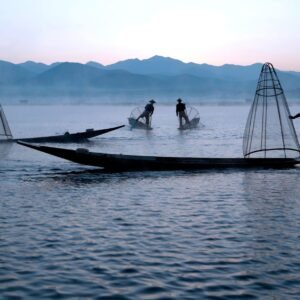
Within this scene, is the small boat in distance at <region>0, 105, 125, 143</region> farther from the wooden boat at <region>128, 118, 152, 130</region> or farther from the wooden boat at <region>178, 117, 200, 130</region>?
the wooden boat at <region>178, 117, 200, 130</region>

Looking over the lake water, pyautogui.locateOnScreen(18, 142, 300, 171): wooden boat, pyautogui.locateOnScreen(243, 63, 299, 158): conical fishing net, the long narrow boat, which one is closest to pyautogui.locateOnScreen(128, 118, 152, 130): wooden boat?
the long narrow boat

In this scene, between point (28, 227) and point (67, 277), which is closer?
point (67, 277)

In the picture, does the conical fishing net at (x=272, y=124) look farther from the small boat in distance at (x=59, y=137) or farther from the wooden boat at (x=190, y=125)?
the wooden boat at (x=190, y=125)

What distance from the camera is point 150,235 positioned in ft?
36.0

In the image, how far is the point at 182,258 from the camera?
9438 mm

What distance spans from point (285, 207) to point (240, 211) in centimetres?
122

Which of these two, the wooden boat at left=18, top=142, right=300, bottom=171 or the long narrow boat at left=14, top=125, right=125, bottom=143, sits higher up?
the long narrow boat at left=14, top=125, right=125, bottom=143

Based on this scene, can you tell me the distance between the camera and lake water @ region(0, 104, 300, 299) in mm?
8211

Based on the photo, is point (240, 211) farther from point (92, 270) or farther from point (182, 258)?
point (92, 270)

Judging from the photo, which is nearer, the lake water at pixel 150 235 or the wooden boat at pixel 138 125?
the lake water at pixel 150 235

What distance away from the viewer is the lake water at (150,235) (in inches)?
323

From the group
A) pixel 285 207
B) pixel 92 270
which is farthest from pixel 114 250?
pixel 285 207

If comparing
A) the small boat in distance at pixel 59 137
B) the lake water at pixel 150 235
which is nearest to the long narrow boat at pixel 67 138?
the small boat in distance at pixel 59 137

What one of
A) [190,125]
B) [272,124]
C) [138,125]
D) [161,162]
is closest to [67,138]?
[272,124]
